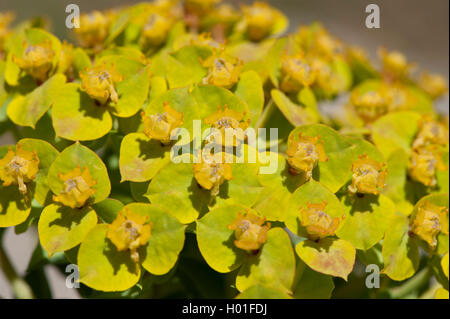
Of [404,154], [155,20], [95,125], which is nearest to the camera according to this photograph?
[95,125]

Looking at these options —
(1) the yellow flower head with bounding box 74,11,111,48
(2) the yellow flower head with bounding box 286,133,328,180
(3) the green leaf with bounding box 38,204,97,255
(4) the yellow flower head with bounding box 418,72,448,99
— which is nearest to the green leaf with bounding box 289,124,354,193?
(2) the yellow flower head with bounding box 286,133,328,180

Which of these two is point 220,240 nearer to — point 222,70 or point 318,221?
point 318,221

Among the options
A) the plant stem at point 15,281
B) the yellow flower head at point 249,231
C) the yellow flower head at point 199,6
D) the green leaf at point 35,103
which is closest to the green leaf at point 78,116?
the green leaf at point 35,103

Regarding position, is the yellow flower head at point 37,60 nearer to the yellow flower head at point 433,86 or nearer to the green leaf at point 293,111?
the green leaf at point 293,111

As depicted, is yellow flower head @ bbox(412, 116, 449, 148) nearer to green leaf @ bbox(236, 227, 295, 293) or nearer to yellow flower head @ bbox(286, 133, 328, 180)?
yellow flower head @ bbox(286, 133, 328, 180)

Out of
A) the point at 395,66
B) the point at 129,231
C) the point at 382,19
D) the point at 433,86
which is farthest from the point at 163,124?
the point at 382,19
